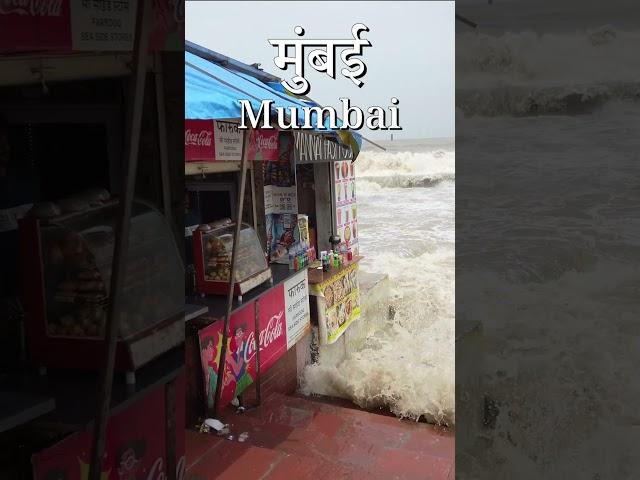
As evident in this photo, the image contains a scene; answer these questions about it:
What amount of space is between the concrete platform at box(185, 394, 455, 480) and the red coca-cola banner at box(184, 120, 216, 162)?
5.13ft

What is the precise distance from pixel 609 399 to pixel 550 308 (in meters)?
0.21

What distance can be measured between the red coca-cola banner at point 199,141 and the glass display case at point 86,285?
4.30 ft

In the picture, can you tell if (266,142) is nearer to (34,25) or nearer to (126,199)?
(34,25)

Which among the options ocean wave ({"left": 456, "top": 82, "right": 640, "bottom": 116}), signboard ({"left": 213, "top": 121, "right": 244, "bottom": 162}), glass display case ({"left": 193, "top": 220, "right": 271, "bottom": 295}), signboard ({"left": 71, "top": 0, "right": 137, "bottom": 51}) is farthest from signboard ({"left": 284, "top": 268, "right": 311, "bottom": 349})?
ocean wave ({"left": 456, "top": 82, "right": 640, "bottom": 116})

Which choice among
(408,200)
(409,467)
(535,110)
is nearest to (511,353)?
(535,110)

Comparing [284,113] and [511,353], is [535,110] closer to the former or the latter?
[511,353]

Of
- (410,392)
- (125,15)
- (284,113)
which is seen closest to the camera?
(125,15)

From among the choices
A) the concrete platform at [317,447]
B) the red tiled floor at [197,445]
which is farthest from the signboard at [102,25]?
the red tiled floor at [197,445]

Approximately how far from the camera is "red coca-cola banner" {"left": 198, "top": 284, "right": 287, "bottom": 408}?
11.6 feet

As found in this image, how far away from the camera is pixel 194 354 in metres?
3.45

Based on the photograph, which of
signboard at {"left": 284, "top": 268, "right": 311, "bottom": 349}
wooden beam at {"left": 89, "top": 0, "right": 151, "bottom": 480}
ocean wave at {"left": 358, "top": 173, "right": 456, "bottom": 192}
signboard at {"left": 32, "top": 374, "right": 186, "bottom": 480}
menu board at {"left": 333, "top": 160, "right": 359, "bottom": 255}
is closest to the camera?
wooden beam at {"left": 89, "top": 0, "right": 151, "bottom": 480}

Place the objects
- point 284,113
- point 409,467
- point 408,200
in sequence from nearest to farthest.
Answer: point 284,113 → point 409,467 → point 408,200

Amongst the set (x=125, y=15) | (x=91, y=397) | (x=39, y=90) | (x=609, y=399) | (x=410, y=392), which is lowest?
(x=410, y=392)

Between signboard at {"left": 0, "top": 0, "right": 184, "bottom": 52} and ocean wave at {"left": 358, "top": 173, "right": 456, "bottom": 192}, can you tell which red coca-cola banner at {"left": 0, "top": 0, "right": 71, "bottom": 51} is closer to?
signboard at {"left": 0, "top": 0, "right": 184, "bottom": 52}
